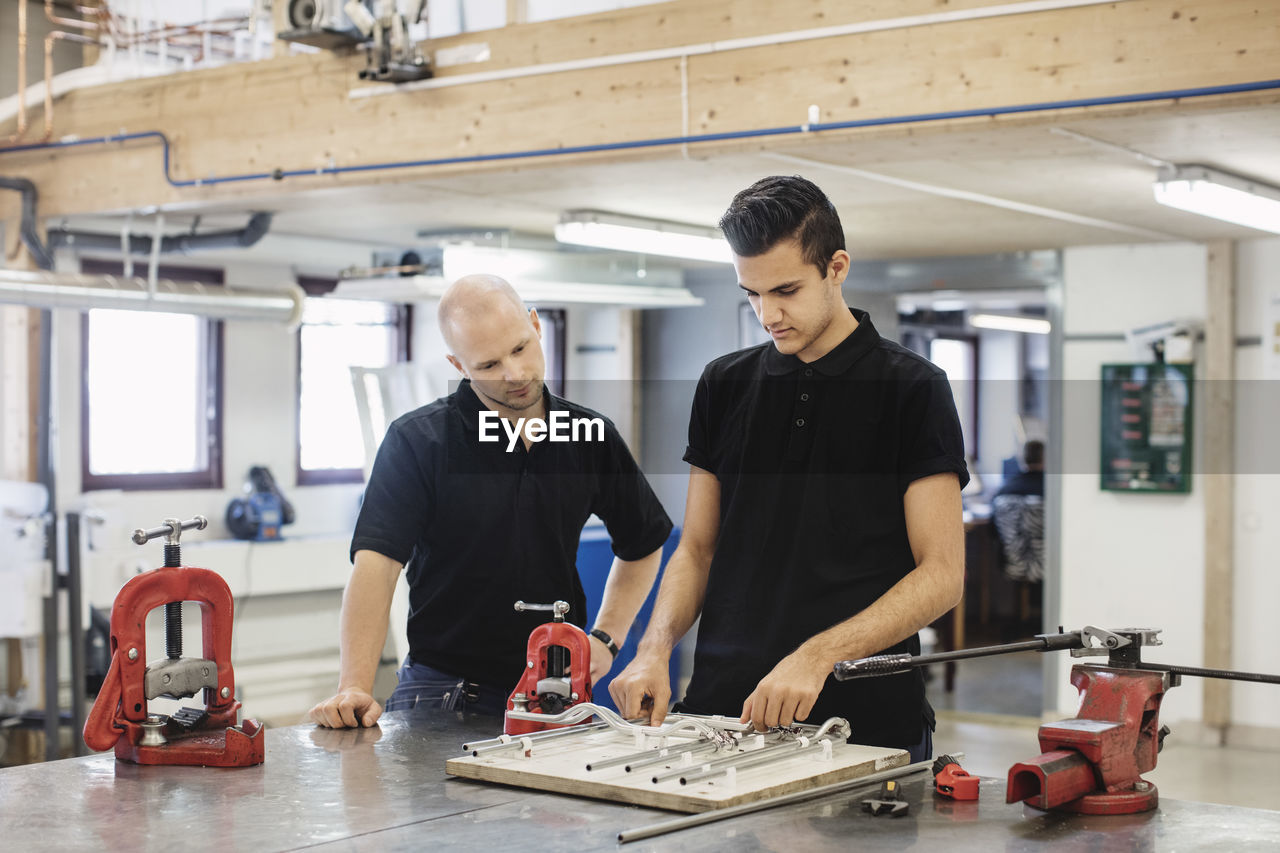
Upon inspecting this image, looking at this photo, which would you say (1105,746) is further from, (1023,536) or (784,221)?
(1023,536)

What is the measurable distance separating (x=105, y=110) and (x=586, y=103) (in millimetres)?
2486

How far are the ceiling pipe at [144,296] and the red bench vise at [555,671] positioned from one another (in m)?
3.92

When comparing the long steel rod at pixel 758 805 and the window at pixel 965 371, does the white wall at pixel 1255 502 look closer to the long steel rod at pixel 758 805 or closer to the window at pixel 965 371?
the long steel rod at pixel 758 805

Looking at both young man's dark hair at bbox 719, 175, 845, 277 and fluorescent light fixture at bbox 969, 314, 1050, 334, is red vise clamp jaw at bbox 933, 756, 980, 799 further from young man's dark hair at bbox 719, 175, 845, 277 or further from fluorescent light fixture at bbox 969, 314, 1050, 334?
fluorescent light fixture at bbox 969, 314, 1050, 334

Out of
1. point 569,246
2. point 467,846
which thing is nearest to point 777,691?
point 467,846

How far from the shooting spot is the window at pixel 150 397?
277 inches

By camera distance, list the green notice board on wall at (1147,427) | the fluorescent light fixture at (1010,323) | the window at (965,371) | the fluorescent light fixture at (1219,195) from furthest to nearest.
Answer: the window at (965,371)
the fluorescent light fixture at (1010,323)
the green notice board on wall at (1147,427)
the fluorescent light fixture at (1219,195)

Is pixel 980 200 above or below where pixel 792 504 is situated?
above

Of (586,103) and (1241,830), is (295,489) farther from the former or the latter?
(1241,830)

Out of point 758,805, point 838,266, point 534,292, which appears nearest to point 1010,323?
point 534,292

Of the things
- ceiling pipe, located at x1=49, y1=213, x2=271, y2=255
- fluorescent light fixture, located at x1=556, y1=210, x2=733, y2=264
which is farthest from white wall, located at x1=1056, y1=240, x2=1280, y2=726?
ceiling pipe, located at x1=49, y1=213, x2=271, y2=255

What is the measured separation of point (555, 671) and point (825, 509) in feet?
1.86

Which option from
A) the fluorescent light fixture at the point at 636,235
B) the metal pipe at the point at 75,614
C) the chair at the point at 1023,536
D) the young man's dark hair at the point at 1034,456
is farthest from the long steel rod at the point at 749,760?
the young man's dark hair at the point at 1034,456

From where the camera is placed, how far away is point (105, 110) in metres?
5.98
